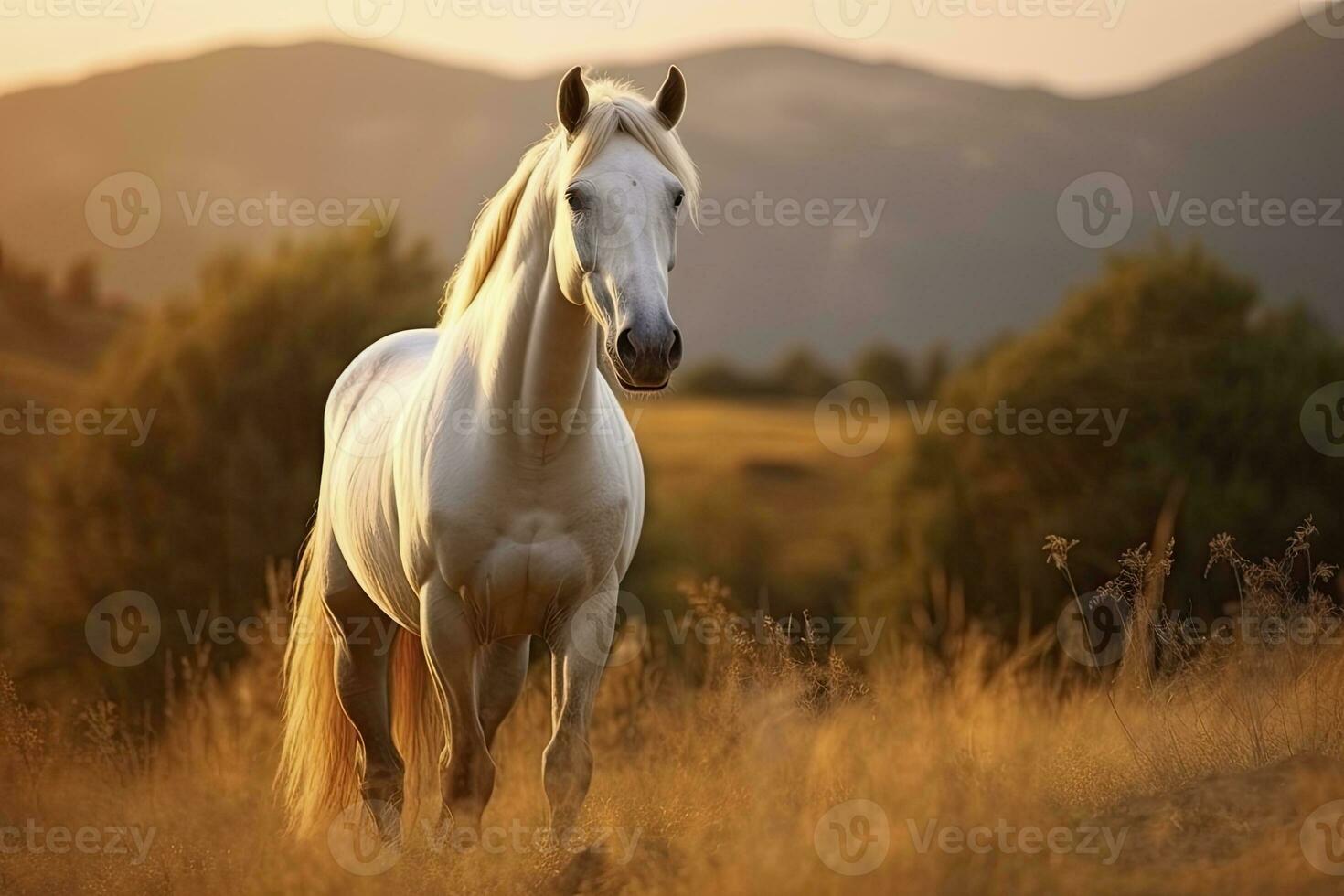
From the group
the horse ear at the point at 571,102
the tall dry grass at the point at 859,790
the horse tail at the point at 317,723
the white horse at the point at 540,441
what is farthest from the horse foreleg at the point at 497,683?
the horse ear at the point at 571,102

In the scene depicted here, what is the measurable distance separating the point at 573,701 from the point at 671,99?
1944 millimetres

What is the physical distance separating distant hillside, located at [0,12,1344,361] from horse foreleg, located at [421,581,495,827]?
43614mm

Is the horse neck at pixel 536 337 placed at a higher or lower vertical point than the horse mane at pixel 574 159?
lower

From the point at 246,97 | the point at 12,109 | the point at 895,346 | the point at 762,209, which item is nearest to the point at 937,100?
the point at 895,346

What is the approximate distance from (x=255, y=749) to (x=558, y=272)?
16.0 feet

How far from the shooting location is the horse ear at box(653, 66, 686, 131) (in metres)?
4.36

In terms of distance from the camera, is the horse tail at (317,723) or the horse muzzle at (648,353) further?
the horse tail at (317,723)

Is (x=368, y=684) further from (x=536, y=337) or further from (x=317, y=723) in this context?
(x=536, y=337)

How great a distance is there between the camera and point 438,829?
4555mm

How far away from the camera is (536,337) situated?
175 inches

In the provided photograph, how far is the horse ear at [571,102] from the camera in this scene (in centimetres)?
421

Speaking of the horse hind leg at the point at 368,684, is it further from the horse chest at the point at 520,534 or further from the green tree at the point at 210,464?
the green tree at the point at 210,464

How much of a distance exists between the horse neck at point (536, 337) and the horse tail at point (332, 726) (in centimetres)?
167

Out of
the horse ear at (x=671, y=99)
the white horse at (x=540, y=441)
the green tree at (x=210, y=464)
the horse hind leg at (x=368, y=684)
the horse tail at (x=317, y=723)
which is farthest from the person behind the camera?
the green tree at (x=210, y=464)
